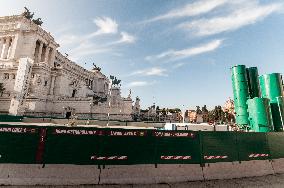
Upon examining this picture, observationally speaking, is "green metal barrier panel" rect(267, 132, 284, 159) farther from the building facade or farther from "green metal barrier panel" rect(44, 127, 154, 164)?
the building facade

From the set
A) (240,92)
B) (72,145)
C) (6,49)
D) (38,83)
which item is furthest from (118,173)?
(6,49)

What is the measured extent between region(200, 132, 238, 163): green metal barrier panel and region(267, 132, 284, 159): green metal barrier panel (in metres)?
2.98

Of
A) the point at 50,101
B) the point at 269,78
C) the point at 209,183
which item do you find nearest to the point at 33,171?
the point at 209,183

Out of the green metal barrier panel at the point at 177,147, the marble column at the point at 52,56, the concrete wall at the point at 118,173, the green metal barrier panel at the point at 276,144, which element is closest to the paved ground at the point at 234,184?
the concrete wall at the point at 118,173

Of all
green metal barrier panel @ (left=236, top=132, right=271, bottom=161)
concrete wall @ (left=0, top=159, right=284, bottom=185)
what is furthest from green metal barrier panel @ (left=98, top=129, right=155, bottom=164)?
green metal barrier panel @ (left=236, top=132, right=271, bottom=161)

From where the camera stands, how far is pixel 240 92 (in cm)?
2019

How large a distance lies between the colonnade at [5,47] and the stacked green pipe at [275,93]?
239 feet

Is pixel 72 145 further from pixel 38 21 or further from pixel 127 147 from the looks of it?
pixel 38 21

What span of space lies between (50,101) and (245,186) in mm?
53861

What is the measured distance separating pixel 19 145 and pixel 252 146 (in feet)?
40.1

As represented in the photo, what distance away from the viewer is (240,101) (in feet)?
65.9

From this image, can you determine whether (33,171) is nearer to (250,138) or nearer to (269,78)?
(250,138)

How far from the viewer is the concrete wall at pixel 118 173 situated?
8.44m

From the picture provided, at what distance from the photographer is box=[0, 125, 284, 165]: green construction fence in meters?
8.78
